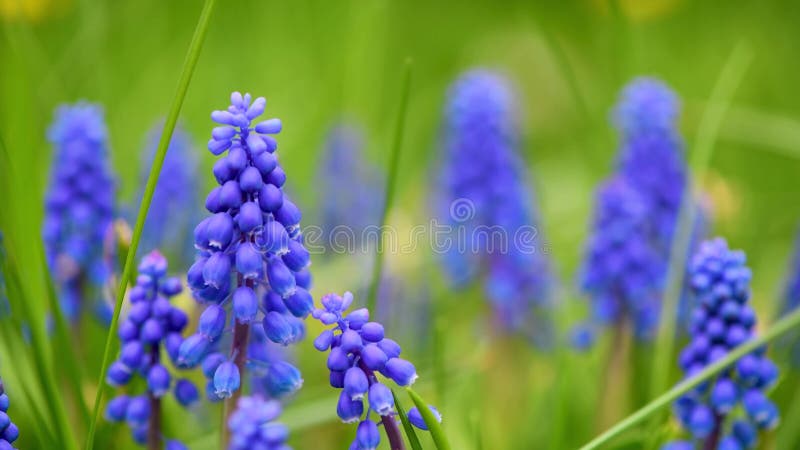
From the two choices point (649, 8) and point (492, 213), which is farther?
point (649, 8)

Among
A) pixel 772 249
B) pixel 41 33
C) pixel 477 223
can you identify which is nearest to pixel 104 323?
pixel 477 223

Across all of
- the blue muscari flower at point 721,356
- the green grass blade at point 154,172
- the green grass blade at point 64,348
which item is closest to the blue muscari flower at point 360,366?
the green grass blade at point 154,172

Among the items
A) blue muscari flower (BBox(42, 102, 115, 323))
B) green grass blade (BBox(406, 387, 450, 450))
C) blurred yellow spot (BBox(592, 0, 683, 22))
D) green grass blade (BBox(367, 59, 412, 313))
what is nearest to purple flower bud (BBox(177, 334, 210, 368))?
green grass blade (BBox(406, 387, 450, 450))

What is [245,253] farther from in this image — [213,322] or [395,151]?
[395,151]

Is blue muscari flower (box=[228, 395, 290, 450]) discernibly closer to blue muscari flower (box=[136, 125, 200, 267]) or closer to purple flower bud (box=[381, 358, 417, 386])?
purple flower bud (box=[381, 358, 417, 386])

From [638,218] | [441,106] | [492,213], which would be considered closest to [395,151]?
[638,218]

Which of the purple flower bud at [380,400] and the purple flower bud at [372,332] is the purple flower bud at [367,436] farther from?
the purple flower bud at [372,332]
